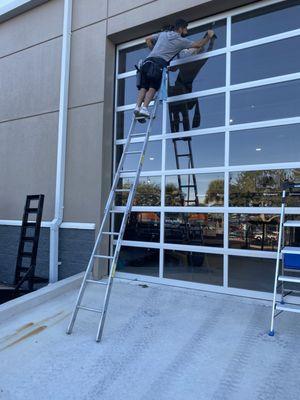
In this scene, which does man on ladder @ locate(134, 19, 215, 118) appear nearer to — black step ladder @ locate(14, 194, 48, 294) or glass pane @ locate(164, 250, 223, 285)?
glass pane @ locate(164, 250, 223, 285)

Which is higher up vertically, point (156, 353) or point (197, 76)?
point (197, 76)

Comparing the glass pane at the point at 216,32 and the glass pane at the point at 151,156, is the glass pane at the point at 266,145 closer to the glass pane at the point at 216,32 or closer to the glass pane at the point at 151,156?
the glass pane at the point at 151,156

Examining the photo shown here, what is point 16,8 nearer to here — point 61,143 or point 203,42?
point 61,143

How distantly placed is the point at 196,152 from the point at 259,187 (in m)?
1.09

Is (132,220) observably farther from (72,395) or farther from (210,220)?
(72,395)

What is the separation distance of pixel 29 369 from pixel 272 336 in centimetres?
233

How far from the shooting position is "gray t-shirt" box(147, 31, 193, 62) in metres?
5.00

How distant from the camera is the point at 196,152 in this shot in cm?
529

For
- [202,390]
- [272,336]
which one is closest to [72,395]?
[202,390]

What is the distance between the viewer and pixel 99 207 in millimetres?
5730

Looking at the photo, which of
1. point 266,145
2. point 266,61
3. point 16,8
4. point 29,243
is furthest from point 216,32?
point 29,243

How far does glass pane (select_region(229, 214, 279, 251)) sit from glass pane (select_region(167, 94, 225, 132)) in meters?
1.40

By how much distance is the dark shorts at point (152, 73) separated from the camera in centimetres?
497

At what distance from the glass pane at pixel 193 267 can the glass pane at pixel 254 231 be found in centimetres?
37
